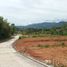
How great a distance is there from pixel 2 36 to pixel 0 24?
724 centimetres

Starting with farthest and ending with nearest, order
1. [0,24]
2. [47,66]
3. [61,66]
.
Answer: [0,24] → [47,66] → [61,66]

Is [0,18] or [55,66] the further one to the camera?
[0,18]

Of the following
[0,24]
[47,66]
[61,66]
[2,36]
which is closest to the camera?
[61,66]

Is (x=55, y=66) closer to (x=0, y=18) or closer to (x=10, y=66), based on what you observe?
(x=10, y=66)

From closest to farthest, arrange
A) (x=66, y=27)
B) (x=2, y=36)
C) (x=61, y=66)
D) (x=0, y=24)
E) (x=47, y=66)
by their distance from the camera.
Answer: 1. (x=61, y=66)
2. (x=47, y=66)
3. (x=0, y=24)
4. (x=2, y=36)
5. (x=66, y=27)

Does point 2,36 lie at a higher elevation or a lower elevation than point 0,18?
lower

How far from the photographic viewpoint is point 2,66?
59.0ft

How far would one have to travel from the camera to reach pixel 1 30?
83562 millimetres

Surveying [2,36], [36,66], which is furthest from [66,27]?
[36,66]

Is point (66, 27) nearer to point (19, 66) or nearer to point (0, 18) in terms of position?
point (0, 18)

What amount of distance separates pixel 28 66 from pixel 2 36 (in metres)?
70.4

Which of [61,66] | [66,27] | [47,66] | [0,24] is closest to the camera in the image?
[61,66]

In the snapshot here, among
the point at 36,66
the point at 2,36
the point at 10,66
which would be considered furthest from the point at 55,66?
the point at 2,36

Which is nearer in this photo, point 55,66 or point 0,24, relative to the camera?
point 55,66
